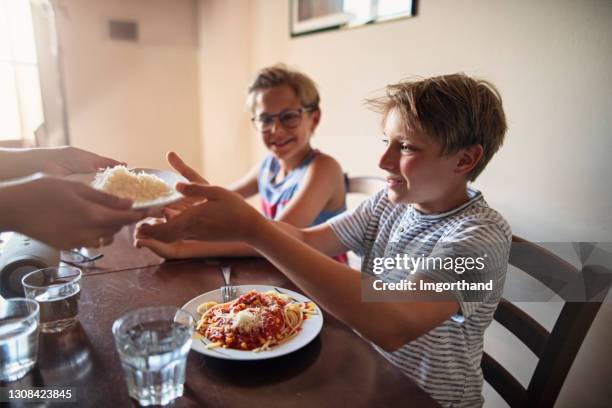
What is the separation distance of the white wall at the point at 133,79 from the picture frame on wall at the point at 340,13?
4.12 feet

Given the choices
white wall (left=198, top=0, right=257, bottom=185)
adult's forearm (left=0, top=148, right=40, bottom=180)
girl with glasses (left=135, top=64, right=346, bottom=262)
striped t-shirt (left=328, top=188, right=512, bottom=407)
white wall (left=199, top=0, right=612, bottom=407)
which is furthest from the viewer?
white wall (left=198, top=0, right=257, bottom=185)

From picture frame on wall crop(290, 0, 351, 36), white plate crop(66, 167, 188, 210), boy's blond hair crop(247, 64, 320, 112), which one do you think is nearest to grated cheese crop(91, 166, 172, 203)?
white plate crop(66, 167, 188, 210)

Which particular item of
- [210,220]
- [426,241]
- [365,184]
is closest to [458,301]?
[426,241]

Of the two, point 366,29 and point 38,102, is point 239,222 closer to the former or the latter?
point 366,29

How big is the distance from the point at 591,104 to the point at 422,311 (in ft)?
2.51

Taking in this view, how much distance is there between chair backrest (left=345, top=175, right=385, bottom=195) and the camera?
162 cm

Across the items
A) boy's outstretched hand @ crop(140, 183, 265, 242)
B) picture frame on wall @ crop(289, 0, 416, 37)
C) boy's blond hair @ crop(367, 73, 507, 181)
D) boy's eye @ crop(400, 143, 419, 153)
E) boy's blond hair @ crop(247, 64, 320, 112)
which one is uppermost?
picture frame on wall @ crop(289, 0, 416, 37)

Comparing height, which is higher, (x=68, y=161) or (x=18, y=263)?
(x=68, y=161)

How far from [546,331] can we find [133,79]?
10.2 ft

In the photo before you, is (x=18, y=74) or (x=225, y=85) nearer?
(x=18, y=74)

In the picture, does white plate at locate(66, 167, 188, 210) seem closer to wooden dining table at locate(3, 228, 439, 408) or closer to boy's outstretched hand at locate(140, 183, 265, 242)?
boy's outstretched hand at locate(140, 183, 265, 242)

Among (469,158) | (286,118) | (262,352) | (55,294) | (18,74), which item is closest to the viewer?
(262,352)

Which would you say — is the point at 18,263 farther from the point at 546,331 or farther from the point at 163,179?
the point at 546,331

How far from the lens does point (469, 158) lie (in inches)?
37.2
